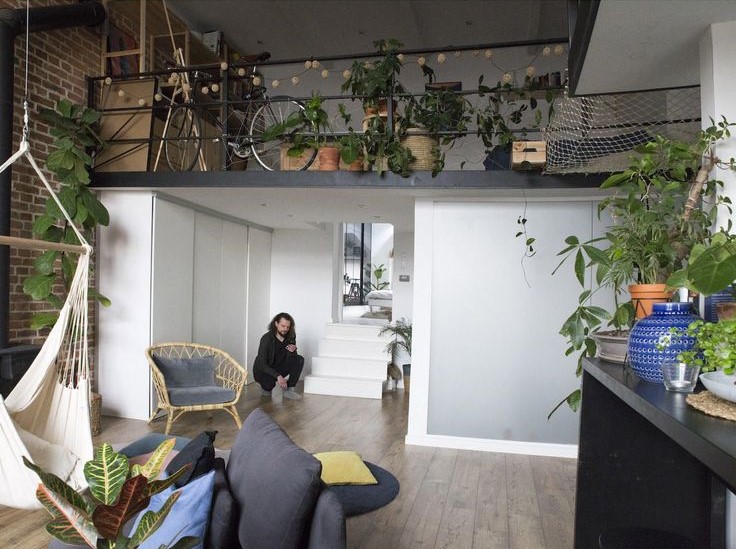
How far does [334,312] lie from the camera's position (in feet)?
23.2

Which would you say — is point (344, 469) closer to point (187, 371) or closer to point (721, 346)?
point (187, 371)

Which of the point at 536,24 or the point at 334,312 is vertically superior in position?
the point at 536,24

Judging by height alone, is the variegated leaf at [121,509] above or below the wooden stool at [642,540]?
above

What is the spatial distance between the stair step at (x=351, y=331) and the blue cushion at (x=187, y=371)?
2305 millimetres

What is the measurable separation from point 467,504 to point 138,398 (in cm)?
301

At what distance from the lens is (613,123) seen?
3520 millimetres

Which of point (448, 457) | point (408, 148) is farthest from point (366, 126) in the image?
point (448, 457)

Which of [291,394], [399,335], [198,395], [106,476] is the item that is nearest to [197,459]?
[106,476]

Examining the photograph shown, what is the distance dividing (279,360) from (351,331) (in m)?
1.13

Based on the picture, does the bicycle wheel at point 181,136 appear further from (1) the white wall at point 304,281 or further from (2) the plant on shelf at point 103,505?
(2) the plant on shelf at point 103,505

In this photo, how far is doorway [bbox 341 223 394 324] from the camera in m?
10.4

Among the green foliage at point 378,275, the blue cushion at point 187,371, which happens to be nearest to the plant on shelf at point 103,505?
the blue cushion at point 187,371

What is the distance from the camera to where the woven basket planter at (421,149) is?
12.8 ft

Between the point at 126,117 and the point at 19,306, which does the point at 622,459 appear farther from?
the point at 126,117
